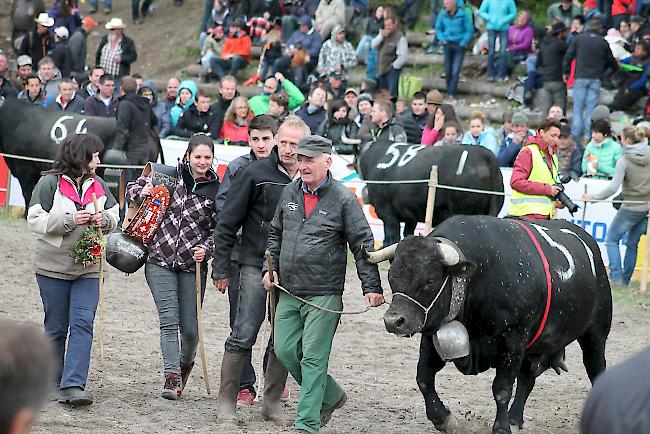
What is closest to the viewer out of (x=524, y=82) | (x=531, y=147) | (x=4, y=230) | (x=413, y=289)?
(x=413, y=289)

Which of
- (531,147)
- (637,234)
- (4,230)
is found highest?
(531,147)

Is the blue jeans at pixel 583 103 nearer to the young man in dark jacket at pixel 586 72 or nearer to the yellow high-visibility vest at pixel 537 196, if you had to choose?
the young man in dark jacket at pixel 586 72

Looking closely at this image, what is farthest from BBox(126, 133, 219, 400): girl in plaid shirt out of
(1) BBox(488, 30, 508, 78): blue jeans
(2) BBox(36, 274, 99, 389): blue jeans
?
(1) BBox(488, 30, 508, 78): blue jeans

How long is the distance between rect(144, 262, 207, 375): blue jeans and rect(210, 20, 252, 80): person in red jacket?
15358mm

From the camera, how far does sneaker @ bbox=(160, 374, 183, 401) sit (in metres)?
8.27

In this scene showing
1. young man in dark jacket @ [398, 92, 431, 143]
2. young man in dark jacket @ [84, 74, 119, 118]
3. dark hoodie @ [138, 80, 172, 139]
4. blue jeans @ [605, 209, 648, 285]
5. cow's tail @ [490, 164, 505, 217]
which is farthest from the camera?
dark hoodie @ [138, 80, 172, 139]

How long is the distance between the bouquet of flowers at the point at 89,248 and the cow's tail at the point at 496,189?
6.89 meters

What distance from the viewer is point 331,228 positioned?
7.39 m

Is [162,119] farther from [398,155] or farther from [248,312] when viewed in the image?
[248,312]

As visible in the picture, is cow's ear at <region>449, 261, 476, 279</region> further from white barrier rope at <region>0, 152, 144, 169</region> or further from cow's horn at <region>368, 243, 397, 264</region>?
white barrier rope at <region>0, 152, 144, 169</region>

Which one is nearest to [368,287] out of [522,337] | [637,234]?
[522,337]

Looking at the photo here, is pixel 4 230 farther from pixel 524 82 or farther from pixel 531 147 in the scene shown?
pixel 524 82

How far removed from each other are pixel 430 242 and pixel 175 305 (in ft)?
6.54

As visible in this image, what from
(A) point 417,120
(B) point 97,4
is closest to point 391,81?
(A) point 417,120
